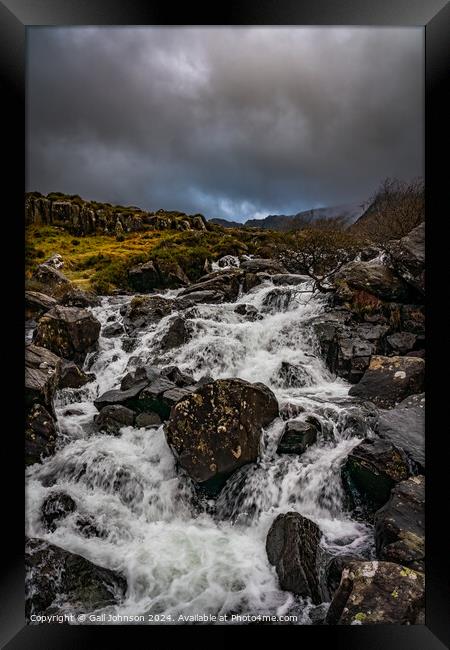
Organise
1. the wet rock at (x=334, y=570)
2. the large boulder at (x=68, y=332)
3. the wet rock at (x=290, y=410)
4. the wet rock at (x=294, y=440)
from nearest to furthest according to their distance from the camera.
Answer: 1. the wet rock at (x=334, y=570)
2. the wet rock at (x=294, y=440)
3. the wet rock at (x=290, y=410)
4. the large boulder at (x=68, y=332)

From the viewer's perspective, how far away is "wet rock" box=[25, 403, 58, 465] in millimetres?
3338

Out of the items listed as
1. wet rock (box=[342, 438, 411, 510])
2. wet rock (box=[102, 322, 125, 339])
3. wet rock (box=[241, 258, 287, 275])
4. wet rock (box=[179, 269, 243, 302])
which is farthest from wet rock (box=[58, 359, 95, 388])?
wet rock (box=[342, 438, 411, 510])

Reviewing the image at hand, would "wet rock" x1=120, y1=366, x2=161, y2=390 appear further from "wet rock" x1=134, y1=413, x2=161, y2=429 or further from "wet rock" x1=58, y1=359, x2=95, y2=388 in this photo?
"wet rock" x1=58, y1=359, x2=95, y2=388

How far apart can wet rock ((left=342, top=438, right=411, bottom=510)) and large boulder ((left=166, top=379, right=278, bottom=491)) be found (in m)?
0.96

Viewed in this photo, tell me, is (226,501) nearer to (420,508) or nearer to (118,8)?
(420,508)

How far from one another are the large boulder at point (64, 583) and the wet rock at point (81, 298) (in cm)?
262

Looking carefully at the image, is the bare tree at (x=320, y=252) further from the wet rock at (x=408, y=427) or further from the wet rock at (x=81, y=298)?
the wet rock at (x=81, y=298)

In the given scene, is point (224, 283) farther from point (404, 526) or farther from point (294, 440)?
point (404, 526)

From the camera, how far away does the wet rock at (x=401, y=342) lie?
3.36 metres

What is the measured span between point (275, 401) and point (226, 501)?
114 cm

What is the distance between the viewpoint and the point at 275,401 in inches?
146

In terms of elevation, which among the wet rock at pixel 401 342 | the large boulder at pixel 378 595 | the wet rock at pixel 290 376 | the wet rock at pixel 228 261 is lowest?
the large boulder at pixel 378 595

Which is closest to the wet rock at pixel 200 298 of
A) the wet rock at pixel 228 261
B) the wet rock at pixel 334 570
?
the wet rock at pixel 228 261
